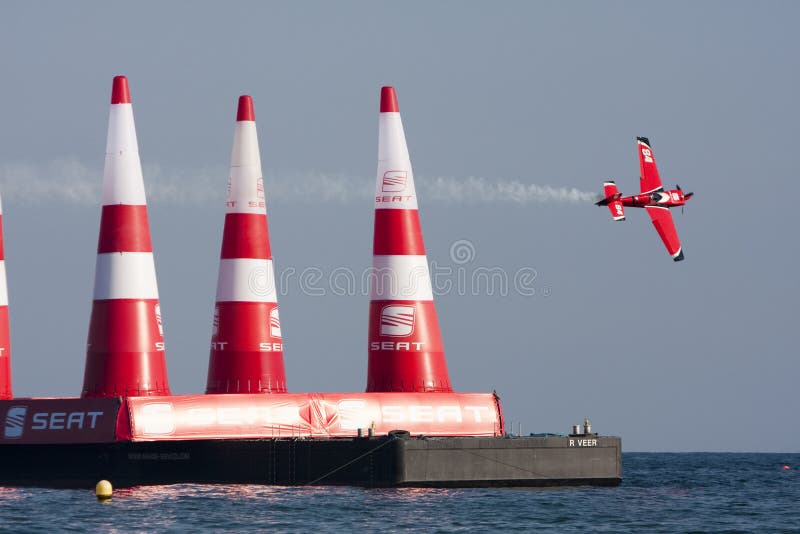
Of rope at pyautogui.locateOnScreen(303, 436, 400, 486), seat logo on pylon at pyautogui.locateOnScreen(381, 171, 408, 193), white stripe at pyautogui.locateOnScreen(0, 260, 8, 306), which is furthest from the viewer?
white stripe at pyautogui.locateOnScreen(0, 260, 8, 306)

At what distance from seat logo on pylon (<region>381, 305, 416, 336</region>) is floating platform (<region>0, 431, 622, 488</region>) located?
3941 mm

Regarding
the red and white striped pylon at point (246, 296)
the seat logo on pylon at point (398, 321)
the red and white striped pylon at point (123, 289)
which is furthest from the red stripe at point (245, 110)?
the seat logo on pylon at point (398, 321)

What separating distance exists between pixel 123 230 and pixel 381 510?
11.7 m

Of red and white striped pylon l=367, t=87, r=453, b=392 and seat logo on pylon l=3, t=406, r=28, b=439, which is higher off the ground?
red and white striped pylon l=367, t=87, r=453, b=392

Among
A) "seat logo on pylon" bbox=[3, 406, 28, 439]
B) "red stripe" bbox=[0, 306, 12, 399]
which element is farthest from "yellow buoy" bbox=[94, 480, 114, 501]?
"red stripe" bbox=[0, 306, 12, 399]

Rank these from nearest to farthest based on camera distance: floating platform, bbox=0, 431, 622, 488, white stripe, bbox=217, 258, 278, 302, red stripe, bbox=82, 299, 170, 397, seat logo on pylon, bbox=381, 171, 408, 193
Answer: floating platform, bbox=0, 431, 622, 488, red stripe, bbox=82, 299, 170, 397, white stripe, bbox=217, 258, 278, 302, seat logo on pylon, bbox=381, 171, 408, 193

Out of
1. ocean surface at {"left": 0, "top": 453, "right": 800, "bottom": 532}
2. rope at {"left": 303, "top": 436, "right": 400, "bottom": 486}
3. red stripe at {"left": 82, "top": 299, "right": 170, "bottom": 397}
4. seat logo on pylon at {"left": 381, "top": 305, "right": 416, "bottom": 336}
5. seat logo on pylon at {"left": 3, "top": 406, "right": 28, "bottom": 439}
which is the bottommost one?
ocean surface at {"left": 0, "top": 453, "right": 800, "bottom": 532}

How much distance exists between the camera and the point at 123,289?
42.6 m

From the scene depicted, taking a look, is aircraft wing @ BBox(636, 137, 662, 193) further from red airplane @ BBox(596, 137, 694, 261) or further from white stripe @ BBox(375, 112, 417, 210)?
white stripe @ BBox(375, 112, 417, 210)

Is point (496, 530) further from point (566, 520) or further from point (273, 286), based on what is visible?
point (273, 286)

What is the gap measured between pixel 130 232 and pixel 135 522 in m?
10.8

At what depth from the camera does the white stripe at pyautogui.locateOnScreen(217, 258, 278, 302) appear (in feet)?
144

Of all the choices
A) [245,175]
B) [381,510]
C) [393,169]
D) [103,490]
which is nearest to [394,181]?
[393,169]

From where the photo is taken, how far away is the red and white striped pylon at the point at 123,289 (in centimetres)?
4259
